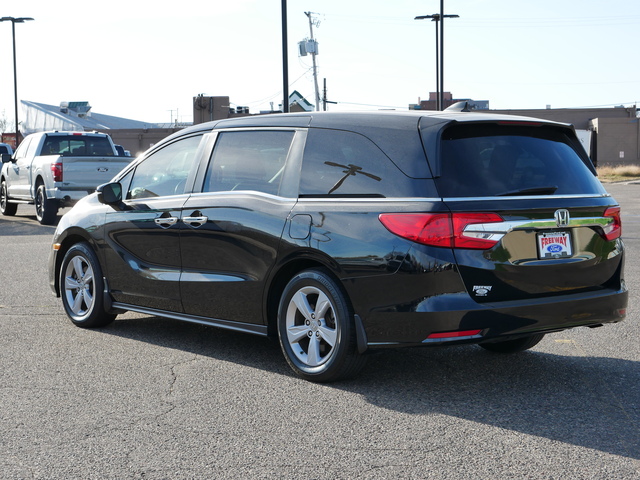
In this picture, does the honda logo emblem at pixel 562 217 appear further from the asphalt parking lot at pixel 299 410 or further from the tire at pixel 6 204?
the tire at pixel 6 204

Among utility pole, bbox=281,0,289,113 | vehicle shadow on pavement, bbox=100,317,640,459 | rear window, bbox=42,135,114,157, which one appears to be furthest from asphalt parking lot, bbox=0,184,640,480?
utility pole, bbox=281,0,289,113

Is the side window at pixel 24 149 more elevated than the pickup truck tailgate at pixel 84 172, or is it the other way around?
the side window at pixel 24 149

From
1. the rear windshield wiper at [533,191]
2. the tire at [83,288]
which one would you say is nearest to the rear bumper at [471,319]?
the rear windshield wiper at [533,191]

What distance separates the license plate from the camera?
5480mm

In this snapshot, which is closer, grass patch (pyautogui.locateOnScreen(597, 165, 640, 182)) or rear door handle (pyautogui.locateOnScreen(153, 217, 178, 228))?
rear door handle (pyautogui.locateOnScreen(153, 217, 178, 228))

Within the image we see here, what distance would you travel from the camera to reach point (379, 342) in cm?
552

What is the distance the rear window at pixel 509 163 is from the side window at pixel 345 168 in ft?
1.14

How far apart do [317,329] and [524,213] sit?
4.95 ft

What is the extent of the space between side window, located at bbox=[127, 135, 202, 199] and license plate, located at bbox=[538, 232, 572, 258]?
2.87 m

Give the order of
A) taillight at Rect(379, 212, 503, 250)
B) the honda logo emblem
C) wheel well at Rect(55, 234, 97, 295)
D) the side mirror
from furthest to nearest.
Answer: wheel well at Rect(55, 234, 97, 295)
the side mirror
the honda logo emblem
taillight at Rect(379, 212, 503, 250)

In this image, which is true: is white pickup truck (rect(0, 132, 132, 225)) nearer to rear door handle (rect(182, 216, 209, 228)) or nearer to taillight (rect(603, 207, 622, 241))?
rear door handle (rect(182, 216, 209, 228))

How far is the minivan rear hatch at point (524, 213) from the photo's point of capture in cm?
531

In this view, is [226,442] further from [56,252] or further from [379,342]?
[56,252]

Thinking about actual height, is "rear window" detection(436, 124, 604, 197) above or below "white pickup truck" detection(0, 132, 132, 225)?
below
